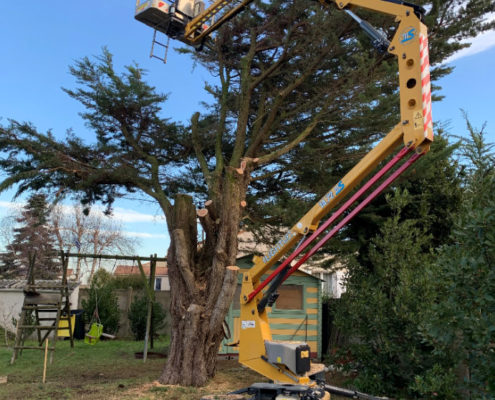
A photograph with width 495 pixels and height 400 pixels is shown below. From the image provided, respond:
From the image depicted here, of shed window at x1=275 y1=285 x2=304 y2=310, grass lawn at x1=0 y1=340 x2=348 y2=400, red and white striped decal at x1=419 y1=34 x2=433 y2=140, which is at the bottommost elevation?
grass lawn at x1=0 y1=340 x2=348 y2=400

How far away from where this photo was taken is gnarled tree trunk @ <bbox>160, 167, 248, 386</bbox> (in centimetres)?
866

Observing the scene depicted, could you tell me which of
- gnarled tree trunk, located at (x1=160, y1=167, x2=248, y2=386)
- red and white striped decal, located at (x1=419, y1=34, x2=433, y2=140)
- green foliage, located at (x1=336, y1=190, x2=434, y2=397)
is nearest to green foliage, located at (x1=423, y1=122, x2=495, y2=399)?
red and white striped decal, located at (x1=419, y1=34, x2=433, y2=140)

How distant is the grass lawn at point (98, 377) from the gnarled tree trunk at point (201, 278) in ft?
1.63

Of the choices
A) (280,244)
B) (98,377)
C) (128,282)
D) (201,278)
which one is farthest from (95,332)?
(280,244)

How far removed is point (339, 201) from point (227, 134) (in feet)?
17.4

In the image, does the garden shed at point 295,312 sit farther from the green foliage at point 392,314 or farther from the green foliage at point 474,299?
the green foliage at point 474,299

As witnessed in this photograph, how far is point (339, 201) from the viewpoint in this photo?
6797mm

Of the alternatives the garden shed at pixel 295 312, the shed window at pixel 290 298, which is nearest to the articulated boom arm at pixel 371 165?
the garden shed at pixel 295 312

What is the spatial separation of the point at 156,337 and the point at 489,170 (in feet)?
49.7

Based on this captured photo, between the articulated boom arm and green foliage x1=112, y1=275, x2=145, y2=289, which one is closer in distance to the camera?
the articulated boom arm

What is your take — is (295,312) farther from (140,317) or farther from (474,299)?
(474,299)

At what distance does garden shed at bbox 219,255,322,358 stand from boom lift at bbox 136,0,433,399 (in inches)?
230

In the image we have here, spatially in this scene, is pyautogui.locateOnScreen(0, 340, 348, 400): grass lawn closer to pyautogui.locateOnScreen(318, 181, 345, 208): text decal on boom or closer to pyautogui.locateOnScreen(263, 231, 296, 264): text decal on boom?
pyautogui.locateOnScreen(263, 231, 296, 264): text decal on boom

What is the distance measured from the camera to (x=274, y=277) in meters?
6.97
